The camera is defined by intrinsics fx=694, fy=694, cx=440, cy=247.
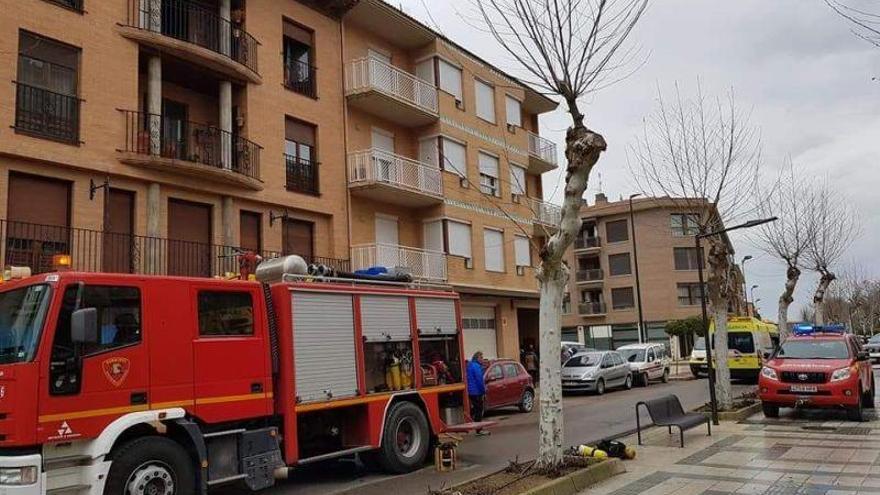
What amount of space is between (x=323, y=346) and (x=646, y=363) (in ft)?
70.6

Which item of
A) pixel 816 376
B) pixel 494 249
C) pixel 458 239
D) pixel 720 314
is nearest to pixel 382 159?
pixel 458 239

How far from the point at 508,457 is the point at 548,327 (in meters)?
3.40

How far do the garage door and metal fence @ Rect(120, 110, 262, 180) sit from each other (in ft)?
34.7

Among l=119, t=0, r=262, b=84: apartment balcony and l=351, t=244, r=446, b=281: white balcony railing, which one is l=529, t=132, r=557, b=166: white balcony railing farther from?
l=119, t=0, r=262, b=84: apartment balcony

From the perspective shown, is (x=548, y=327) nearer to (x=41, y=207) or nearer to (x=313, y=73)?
(x=41, y=207)

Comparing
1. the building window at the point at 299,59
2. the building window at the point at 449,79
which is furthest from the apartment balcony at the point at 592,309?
the building window at the point at 299,59

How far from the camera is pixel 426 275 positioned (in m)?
23.5

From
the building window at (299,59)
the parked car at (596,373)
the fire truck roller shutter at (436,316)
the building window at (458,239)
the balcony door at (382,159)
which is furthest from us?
the building window at (458,239)

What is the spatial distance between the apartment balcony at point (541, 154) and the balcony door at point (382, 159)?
9181mm

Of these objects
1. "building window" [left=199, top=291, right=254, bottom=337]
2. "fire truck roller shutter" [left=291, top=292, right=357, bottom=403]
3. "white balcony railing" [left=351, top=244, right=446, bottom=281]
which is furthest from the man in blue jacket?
"building window" [left=199, top=291, right=254, bottom=337]

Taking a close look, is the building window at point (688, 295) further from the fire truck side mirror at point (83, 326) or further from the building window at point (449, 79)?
the fire truck side mirror at point (83, 326)

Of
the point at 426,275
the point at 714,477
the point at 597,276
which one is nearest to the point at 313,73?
the point at 426,275

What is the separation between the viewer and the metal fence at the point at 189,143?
51.4 ft

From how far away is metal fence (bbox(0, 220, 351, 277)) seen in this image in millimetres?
13469
